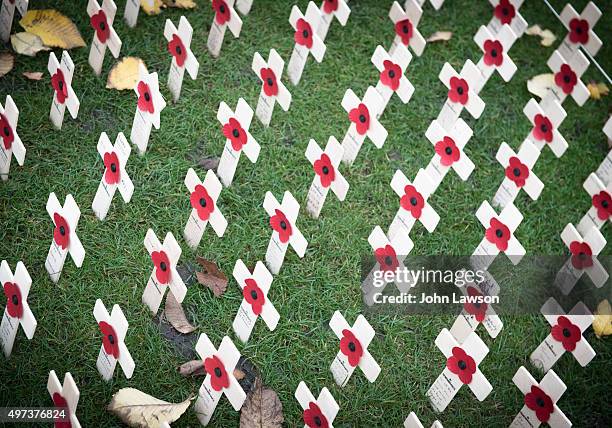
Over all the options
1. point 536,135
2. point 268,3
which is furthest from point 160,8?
point 536,135

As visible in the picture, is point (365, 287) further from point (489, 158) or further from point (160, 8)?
point (160, 8)

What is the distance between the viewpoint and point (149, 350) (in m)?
3.10

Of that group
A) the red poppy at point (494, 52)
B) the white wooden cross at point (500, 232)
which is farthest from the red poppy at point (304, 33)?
the white wooden cross at point (500, 232)

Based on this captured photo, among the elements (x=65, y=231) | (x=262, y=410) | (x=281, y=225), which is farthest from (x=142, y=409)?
(x=281, y=225)

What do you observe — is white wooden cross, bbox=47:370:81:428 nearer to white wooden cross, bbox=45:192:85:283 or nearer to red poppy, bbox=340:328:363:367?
white wooden cross, bbox=45:192:85:283

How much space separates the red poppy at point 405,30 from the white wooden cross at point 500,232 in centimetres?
108

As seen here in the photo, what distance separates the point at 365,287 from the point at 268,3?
5.63 ft

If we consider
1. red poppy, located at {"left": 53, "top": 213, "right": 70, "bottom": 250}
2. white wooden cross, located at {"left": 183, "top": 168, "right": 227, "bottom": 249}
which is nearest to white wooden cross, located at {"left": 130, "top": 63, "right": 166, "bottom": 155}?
white wooden cross, located at {"left": 183, "top": 168, "right": 227, "bottom": 249}

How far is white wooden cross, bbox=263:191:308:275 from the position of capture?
3137mm

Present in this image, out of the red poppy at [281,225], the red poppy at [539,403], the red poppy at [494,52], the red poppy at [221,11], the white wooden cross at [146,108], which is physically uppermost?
the red poppy at [494,52]

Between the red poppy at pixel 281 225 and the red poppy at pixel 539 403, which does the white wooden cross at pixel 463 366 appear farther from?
the red poppy at pixel 281 225

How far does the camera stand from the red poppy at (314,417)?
2746 millimetres

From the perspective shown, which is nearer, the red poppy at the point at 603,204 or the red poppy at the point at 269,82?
the red poppy at the point at 603,204

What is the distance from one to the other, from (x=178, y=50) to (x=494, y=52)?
57.2 inches
